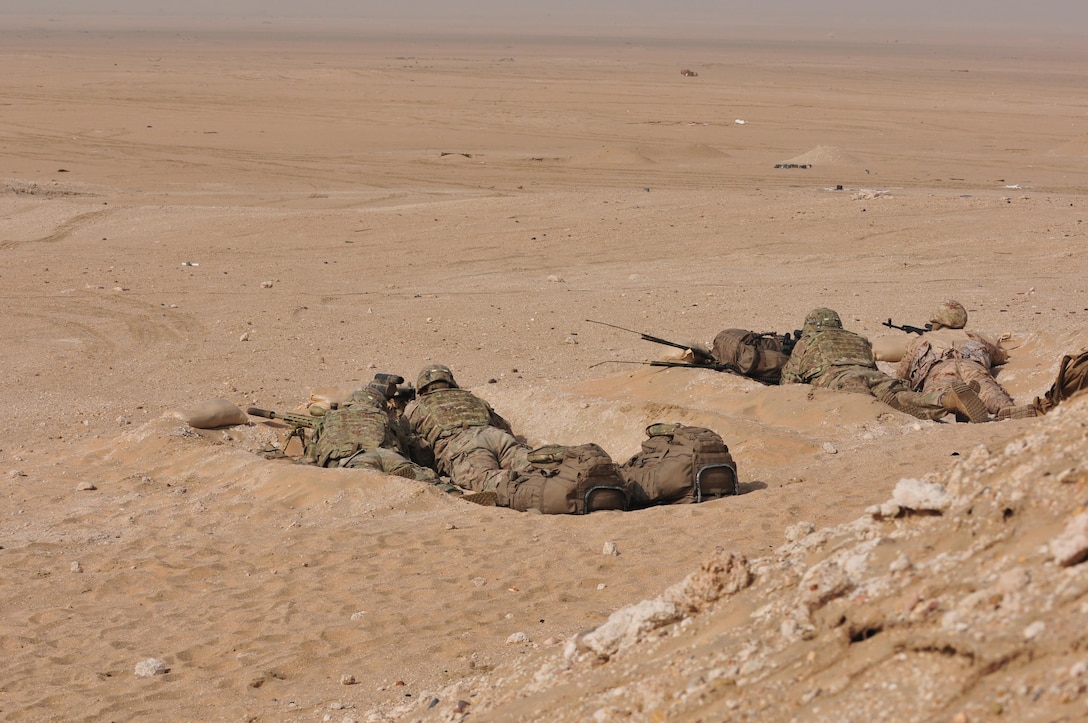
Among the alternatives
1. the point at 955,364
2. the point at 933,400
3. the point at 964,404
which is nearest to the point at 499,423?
the point at 933,400

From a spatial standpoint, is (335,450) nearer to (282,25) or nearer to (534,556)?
(534,556)

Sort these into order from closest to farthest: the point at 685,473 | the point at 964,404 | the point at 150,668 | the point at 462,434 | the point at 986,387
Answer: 1. the point at 150,668
2. the point at 685,473
3. the point at 462,434
4. the point at 964,404
5. the point at 986,387

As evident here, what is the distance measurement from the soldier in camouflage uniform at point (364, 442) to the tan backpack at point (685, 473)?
143 centimetres

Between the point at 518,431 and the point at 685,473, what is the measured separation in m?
2.59

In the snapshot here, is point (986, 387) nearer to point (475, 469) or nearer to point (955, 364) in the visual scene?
point (955, 364)

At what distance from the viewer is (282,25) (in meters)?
139

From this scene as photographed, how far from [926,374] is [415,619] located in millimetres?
6050

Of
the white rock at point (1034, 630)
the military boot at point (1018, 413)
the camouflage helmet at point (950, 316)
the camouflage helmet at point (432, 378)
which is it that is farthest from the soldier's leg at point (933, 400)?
the white rock at point (1034, 630)

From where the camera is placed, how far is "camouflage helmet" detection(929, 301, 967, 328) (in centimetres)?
1214

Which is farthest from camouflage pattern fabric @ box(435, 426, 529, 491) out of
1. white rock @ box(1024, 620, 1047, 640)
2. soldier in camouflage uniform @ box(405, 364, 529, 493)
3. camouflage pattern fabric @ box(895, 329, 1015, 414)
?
white rock @ box(1024, 620, 1047, 640)

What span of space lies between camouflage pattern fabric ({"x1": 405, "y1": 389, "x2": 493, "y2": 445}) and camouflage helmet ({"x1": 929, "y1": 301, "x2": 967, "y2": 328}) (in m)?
5.19

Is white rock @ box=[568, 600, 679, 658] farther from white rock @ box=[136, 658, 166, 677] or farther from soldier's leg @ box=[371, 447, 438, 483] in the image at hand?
soldier's leg @ box=[371, 447, 438, 483]

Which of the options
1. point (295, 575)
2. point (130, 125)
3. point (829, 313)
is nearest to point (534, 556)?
point (295, 575)

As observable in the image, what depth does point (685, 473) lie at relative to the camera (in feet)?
25.3
